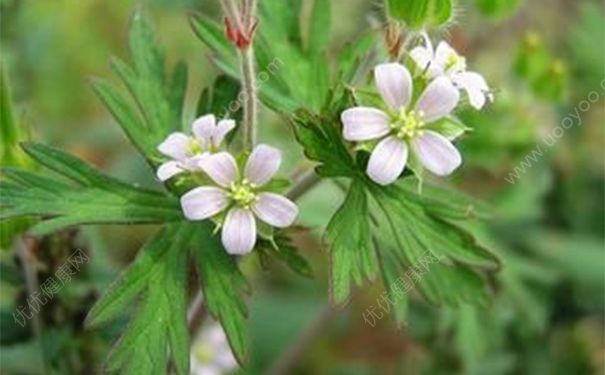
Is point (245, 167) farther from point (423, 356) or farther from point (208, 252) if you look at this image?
point (423, 356)

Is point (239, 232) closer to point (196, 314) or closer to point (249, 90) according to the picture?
point (249, 90)

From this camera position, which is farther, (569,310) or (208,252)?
(569,310)

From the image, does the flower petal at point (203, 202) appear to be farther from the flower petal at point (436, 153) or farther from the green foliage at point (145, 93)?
the flower petal at point (436, 153)

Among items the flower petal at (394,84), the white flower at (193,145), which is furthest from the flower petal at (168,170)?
the flower petal at (394,84)

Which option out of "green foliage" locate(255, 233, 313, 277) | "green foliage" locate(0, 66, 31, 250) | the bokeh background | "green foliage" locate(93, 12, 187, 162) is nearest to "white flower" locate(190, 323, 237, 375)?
the bokeh background

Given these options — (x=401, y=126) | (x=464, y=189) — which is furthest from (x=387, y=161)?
(x=464, y=189)

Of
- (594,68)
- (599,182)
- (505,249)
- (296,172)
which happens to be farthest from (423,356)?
(296,172)

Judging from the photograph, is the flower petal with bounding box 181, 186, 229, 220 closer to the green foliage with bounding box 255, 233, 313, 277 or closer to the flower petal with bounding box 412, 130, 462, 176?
the green foliage with bounding box 255, 233, 313, 277
